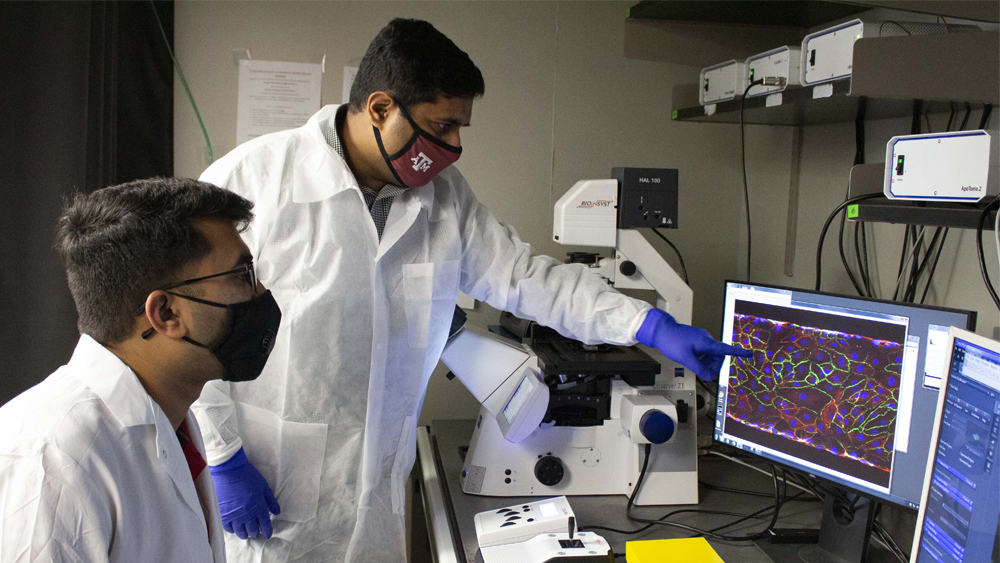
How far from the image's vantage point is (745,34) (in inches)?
95.4

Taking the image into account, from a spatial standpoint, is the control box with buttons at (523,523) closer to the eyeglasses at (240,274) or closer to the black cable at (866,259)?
the eyeglasses at (240,274)

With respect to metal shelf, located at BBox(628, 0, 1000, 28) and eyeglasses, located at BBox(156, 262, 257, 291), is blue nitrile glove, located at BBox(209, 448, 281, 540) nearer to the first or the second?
eyeglasses, located at BBox(156, 262, 257, 291)

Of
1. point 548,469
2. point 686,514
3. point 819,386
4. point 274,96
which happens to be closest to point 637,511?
point 686,514

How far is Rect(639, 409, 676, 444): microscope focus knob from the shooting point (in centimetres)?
152

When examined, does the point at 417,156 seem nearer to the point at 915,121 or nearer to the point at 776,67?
the point at 776,67

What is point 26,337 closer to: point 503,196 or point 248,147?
point 248,147

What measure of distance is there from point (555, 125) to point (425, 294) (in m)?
1.01

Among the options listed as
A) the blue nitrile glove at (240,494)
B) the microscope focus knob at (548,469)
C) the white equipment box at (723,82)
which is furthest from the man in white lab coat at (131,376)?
the white equipment box at (723,82)

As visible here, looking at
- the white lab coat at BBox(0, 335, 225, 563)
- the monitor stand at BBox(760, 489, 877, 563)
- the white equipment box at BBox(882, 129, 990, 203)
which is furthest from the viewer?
the monitor stand at BBox(760, 489, 877, 563)

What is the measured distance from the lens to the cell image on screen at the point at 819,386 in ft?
4.13

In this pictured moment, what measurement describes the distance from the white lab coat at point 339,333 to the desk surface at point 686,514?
160mm

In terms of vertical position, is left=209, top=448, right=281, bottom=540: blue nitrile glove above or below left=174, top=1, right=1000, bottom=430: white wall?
below

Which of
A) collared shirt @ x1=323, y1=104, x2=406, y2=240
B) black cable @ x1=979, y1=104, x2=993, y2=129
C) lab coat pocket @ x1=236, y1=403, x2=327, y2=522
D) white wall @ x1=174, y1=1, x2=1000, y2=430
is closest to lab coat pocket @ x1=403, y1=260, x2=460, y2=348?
collared shirt @ x1=323, y1=104, x2=406, y2=240

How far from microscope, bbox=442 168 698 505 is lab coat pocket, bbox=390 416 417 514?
0.14 meters
